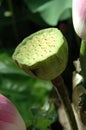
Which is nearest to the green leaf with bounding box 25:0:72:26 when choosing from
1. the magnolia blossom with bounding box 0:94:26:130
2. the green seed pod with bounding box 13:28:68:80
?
the green seed pod with bounding box 13:28:68:80

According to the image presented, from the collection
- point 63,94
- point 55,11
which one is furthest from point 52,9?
point 63,94

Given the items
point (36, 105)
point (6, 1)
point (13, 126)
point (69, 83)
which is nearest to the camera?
point (13, 126)

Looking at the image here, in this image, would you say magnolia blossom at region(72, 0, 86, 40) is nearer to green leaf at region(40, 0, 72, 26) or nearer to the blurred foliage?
the blurred foliage

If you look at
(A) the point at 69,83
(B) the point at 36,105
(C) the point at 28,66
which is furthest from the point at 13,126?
(A) the point at 69,83

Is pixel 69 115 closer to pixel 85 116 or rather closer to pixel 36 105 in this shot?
pixel 85 116

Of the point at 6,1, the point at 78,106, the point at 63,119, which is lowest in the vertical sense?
the point at 63,119

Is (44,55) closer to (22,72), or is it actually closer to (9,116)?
(9,116)
